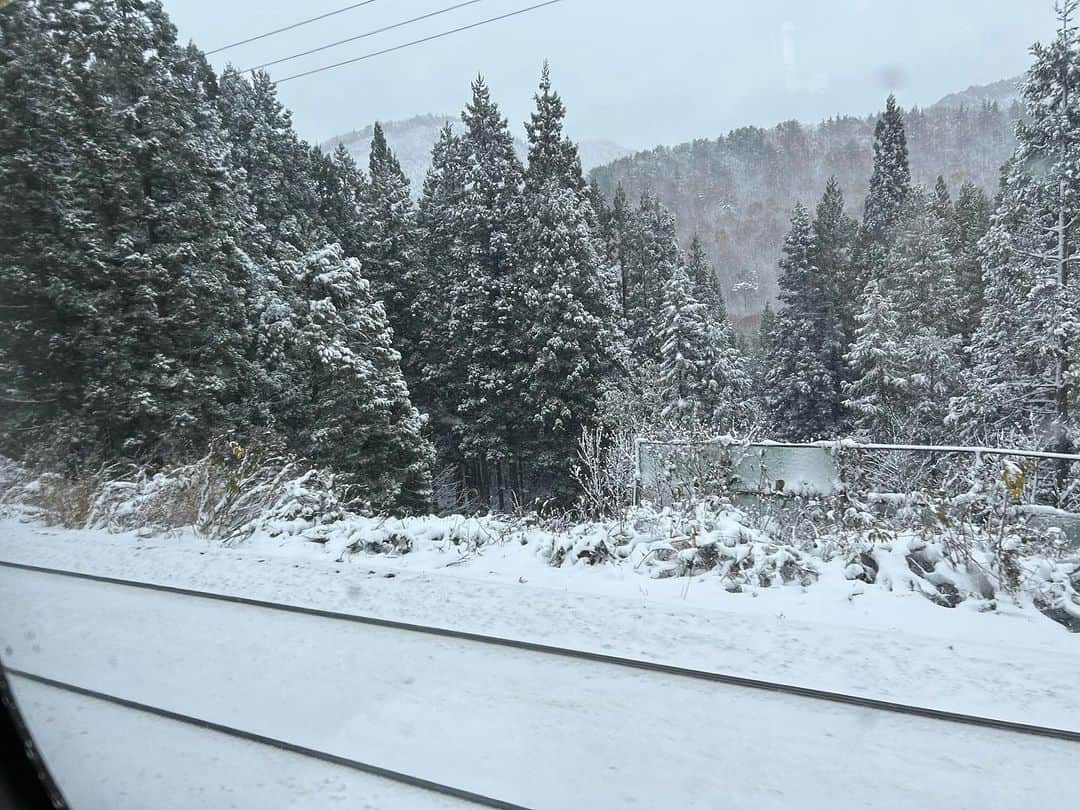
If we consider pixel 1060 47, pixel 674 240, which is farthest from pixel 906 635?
pixel 674 240

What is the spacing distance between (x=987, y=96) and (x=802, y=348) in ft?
53.8

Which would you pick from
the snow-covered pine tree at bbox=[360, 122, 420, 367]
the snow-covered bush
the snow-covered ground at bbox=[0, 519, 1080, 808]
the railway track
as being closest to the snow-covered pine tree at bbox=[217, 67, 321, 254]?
the snow-covered pine tree at bbox=[360, 122, 420, 367]

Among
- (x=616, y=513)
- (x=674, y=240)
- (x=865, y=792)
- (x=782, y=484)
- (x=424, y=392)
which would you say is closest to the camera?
(x=865, y=792)

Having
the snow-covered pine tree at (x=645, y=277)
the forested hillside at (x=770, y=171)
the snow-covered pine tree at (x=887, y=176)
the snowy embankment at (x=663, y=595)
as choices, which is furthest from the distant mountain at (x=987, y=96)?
the snowy embankment at (x=663, y=595)

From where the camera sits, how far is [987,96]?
1352 inches

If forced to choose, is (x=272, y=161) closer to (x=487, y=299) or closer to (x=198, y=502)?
(x=487, y=299)

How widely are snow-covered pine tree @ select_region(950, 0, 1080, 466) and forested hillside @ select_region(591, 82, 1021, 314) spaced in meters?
1.44

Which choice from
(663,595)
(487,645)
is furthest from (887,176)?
(487,645)

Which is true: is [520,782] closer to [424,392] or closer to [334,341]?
[334,341]

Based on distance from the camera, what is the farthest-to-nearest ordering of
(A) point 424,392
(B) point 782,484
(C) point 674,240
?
(C) point 674,240, (A) point 424,392, (B) point 782,484

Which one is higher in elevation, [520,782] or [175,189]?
[175,189]

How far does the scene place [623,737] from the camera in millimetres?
3422

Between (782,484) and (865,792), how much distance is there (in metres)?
4.49

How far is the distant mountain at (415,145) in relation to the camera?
36.8 m
